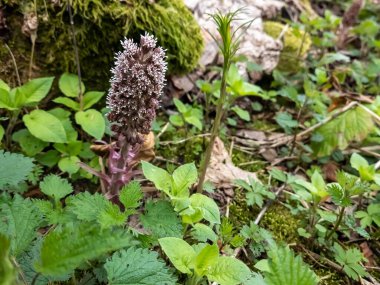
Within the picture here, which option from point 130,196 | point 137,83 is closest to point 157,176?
point 130,196

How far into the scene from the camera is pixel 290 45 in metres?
4.29

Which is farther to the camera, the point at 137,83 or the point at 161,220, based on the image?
the point at 137,83

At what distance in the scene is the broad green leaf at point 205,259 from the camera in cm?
167

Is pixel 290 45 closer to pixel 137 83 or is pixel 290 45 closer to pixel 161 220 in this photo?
pixel 137 83

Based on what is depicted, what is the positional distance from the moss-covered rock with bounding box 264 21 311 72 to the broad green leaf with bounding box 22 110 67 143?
2.63m

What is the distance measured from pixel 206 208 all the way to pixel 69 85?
54.3 inches

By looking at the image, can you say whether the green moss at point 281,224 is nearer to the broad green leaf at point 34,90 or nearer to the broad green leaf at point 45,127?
the broad green leaf at point 45,127

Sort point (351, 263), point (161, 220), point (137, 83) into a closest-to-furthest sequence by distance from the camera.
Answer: point (161, 220), point (137, 83), point (351, 263)

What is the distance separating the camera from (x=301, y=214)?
2.64 m

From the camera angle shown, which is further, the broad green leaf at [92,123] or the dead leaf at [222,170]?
the dead leaf at [222,170]

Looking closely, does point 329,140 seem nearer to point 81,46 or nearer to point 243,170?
point 243,170

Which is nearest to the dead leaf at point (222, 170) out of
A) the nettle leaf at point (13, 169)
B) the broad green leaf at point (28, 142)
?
the broad green leaf at point (28, 142)

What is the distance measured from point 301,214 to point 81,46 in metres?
1.96

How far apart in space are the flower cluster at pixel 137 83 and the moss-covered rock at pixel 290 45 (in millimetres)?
2517
